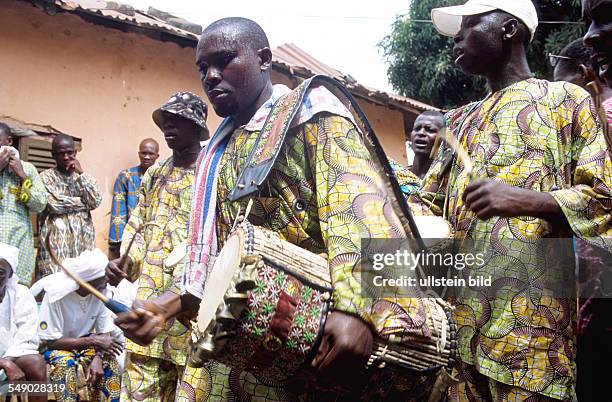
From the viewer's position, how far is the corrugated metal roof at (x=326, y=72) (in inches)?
419

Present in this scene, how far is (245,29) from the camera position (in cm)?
272

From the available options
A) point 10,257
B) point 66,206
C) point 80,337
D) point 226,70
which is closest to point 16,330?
point 10,257

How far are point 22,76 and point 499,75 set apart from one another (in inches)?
265

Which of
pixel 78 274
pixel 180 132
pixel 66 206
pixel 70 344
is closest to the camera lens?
pixel 180 132

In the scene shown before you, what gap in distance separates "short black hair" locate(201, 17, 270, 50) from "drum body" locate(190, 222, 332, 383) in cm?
99

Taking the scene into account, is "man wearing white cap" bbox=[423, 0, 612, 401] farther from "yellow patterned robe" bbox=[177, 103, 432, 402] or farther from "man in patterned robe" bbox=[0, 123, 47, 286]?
→ "man in patterned robe" bbox=[0, 123, 47, 286]

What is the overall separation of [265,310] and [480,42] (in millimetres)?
1738

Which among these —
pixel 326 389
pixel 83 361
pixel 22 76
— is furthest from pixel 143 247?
pixel 22 76

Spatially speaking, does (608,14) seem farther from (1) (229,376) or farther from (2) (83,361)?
(2) (83,361)

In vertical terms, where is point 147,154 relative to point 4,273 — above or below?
above

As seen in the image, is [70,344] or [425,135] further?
[70,344]

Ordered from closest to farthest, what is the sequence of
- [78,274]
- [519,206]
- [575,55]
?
[519,206] → [575,55] → [78,274]

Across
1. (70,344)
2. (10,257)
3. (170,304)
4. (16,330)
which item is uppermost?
(170,304)

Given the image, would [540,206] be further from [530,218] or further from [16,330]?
[16,330]
